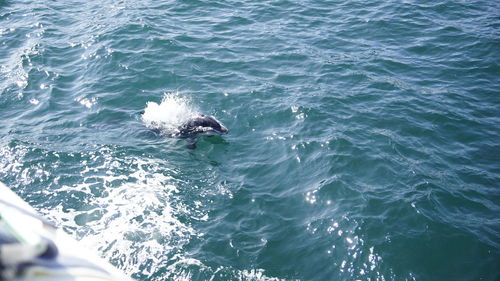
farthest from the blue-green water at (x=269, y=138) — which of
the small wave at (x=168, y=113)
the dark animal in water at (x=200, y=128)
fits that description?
the dark animal in water at (x=200, y=128)

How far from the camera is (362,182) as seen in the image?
1329cm

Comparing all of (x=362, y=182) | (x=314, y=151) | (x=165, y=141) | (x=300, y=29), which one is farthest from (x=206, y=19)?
(x=362, y=182)

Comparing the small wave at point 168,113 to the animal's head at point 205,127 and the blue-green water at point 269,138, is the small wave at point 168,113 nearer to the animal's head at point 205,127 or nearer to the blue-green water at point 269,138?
the blue-green water at point 269,138

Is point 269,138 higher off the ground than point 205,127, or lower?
lower

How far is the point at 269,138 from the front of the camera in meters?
15.2

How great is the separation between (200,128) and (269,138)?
97.7 inches

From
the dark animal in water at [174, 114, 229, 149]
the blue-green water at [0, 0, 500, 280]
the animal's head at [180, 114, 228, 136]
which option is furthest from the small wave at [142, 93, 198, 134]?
the animal's head at [180, 114, 228, 136]

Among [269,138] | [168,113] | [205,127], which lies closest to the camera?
[205,127]

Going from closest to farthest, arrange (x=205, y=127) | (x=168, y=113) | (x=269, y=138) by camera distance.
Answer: (x=205, y=127) → (x=269, y=138) → (x=168, y=113)

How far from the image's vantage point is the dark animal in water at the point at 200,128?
1502 centimetres

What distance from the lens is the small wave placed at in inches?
631

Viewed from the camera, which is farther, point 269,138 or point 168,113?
point 168,113

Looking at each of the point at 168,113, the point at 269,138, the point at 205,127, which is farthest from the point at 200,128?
the point at 269,138

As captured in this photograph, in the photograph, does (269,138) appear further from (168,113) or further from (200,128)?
(168,113)
